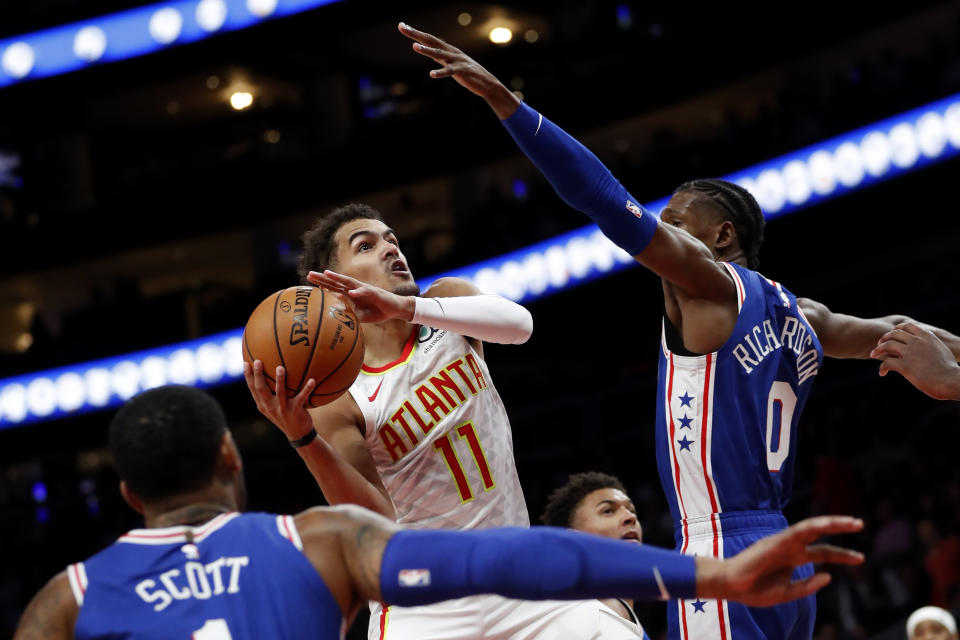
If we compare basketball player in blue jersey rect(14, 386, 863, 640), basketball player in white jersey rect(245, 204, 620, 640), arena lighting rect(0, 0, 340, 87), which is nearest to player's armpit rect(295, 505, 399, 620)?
basketball player in blue jersey rect(14, 386, 863, 640)

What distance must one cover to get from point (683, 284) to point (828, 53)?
1515 cm

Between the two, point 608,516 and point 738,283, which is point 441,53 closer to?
point 738,283

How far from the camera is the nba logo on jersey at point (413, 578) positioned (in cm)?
244

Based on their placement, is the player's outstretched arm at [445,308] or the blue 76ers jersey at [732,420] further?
the player's outstretched arm at [445,308]

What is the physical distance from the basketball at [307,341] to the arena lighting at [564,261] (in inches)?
368

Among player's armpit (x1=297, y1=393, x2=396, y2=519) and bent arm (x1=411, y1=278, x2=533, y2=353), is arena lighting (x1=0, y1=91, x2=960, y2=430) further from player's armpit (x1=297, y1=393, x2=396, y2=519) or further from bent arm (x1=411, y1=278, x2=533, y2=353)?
player's armpit (x1=297, y1=393, x2=396, y2=519)

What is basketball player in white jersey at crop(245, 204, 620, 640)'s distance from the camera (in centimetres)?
400

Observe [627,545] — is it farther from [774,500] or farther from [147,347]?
[147,347]

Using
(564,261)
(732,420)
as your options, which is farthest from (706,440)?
(564,261)

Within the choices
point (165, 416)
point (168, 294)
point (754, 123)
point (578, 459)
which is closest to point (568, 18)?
point (754, 123)

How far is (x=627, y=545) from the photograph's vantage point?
96.8 inches

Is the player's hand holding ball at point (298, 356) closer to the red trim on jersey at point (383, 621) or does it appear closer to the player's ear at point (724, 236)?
the red trim on jersey at point (383, 621)

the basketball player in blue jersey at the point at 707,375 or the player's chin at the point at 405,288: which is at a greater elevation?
the player's chin at the point at 405,288

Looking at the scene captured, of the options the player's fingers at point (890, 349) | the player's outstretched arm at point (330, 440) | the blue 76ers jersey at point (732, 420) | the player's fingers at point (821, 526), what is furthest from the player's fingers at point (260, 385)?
the player's fingers at point (890, 349)
